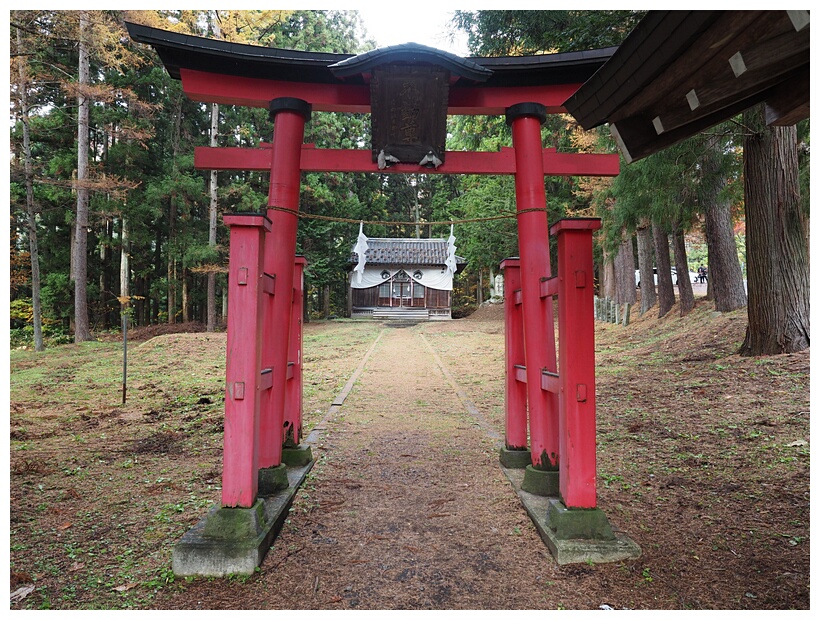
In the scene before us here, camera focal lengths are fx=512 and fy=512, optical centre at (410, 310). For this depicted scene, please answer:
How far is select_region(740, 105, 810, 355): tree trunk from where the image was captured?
7.38 meters

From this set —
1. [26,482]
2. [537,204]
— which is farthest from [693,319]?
[26,482]

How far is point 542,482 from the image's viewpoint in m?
4.16

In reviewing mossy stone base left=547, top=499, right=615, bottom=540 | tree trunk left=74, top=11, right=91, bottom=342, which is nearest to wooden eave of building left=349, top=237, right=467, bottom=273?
tree trunk left=74, top=11, right=91, bottom=342

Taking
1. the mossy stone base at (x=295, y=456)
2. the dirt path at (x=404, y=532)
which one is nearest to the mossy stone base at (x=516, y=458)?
the dirt path at (x=404, y=532)

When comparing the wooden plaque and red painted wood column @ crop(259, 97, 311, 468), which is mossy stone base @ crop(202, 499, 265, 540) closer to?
red painted wood column @ crop(259, 97, 311, 468)

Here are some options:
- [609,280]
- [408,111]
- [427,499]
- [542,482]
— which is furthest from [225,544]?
[609,280]

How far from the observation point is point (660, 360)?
951 cm

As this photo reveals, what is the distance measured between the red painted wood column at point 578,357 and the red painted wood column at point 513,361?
4.61 ft

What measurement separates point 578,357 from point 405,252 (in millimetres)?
26117

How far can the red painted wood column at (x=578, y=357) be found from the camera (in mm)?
3281

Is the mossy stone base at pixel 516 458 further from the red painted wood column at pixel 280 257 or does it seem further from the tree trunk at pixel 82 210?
the tree trunk at pixel 82 210

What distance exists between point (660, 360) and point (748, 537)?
672 centimetres

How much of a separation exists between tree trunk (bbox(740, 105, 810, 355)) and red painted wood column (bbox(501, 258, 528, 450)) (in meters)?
4.88

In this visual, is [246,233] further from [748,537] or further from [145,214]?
[145,214]
